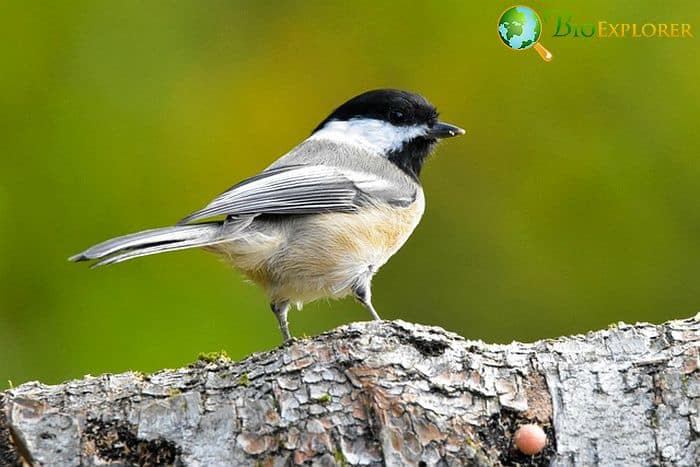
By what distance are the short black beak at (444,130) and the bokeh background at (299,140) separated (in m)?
0.11

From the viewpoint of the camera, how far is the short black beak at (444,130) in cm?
321

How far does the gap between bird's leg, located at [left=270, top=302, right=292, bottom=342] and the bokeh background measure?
79 millimetres

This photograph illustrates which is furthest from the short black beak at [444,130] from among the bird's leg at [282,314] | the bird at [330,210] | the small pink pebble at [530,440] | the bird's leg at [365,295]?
the small pink pebble at [530,440]

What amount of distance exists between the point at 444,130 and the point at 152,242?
4.26 feet

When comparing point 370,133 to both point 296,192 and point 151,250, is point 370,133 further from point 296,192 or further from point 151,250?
point 151,250

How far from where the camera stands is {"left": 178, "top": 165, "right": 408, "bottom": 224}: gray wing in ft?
8.62

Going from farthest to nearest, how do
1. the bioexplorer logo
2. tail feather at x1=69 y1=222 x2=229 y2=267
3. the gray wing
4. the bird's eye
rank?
the bird's eye < the bioexplorer logo < the gray wing < tail feather at x1=69 y1=222 x2=229 y2=267

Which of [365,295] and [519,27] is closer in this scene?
[365,295]

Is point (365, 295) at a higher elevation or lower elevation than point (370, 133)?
lower

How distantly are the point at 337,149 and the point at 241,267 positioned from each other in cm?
63

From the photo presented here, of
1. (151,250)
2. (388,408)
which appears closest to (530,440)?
(388,408)

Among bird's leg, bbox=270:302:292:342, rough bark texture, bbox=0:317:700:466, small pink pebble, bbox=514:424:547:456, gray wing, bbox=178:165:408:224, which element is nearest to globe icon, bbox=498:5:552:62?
gray wing, bbox=178:165:408:224

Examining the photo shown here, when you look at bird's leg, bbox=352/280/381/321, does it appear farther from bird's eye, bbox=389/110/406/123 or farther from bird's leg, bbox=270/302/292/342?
bird's eye, bbox=389/110/406/123

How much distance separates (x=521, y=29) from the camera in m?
3.18
